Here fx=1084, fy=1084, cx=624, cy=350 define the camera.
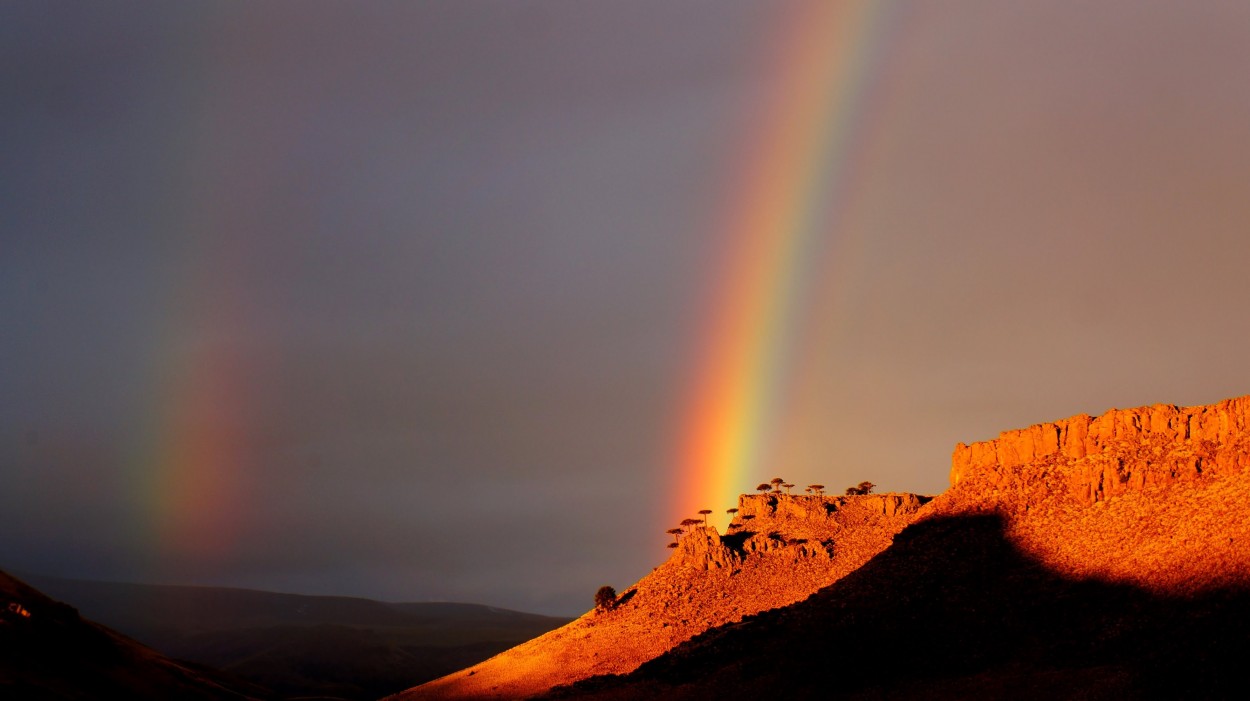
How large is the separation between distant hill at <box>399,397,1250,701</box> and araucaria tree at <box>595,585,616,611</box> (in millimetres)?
26678

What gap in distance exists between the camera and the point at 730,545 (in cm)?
15800

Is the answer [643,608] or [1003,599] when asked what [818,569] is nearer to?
[643,608]

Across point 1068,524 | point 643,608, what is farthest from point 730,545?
point 1068,524

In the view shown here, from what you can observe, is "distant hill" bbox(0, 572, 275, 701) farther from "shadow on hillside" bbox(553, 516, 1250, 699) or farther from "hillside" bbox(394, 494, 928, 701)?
"shadow on hillside" bbox(553, 516, 1250, 699)

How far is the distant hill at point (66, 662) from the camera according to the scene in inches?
3393

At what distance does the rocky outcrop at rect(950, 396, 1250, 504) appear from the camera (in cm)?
8994

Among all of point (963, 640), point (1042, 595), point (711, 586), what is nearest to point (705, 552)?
point (711, 586)

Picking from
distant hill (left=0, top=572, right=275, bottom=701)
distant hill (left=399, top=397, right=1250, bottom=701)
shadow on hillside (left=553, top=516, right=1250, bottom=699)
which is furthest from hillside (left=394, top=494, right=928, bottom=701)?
distant hill (left=0, top=572, right=275, bottom=701)

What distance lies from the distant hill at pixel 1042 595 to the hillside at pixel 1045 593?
0.16 metres

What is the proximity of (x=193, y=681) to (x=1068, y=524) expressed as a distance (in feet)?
297

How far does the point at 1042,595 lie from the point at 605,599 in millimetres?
81688

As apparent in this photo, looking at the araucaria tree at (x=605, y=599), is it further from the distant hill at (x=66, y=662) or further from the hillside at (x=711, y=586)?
the distant hill at (x=66, y=662)

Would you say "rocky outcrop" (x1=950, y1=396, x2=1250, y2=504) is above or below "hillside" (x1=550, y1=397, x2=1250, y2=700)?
above

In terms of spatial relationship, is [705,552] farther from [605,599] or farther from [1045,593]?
[1045,593]
